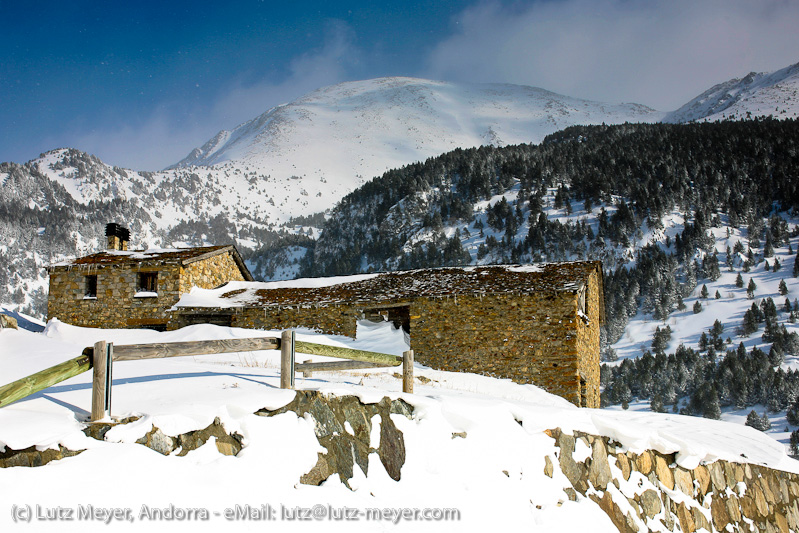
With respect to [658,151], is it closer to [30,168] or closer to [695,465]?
[695,465]

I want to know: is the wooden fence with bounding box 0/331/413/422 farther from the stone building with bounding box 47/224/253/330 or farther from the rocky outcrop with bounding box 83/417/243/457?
the stone building with bounding box 47/224/253/330

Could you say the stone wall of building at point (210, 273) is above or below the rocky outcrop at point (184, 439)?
above

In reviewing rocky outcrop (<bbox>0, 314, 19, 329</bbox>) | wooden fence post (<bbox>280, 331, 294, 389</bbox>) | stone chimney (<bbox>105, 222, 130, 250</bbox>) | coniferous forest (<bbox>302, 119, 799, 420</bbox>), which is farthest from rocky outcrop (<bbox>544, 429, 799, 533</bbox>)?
coniferous forest (<bbox>302, 119, 799, 420</bbox>)

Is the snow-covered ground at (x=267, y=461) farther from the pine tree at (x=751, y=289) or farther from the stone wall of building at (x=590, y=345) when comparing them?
the pine tree at (x=751, y=289)

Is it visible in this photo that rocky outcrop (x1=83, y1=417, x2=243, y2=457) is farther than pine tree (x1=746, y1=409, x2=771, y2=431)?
No

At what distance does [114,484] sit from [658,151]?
10574 centimetres

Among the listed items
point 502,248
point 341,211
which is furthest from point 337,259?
point 502,248

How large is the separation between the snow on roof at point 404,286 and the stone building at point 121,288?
98 centimetres

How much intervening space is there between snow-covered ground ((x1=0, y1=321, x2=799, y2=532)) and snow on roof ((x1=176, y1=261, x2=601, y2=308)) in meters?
10.2

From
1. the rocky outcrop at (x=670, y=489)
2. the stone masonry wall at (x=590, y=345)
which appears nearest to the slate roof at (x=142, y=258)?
the stone masonry wall at (x=590, y=345)

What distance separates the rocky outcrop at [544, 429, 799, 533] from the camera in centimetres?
767

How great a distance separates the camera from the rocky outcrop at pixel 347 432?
20.0ft

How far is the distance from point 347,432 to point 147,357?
2405 mm

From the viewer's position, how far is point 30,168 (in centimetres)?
16350
